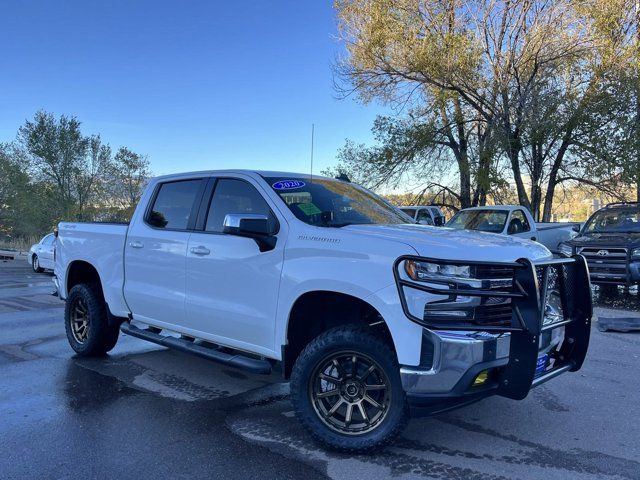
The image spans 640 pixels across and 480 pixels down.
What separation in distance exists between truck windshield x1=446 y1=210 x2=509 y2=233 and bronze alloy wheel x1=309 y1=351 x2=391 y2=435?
11705 mm

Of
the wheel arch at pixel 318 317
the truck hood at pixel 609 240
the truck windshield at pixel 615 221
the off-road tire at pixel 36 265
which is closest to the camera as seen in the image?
the wheel arch at pixel 318 317

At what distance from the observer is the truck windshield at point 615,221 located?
36.5ft

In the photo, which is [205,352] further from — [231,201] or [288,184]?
[288,184]

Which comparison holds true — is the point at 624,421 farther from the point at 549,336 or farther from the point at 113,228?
the point at 113,228

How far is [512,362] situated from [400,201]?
24.5 metres

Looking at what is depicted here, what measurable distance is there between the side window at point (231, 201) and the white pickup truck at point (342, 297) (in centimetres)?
1

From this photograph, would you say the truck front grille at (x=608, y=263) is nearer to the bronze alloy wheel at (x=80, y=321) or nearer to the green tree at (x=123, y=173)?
the bronze alloy wheel at (x=80, y=321)

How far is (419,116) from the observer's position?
2459 centimetres

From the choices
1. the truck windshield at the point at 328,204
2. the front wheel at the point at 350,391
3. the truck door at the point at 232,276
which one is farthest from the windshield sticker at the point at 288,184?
the front wheel at the point at 350,391

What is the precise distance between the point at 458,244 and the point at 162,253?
2756 millimetres

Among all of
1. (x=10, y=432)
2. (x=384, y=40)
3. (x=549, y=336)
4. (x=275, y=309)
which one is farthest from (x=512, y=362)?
(x=384, y=40)

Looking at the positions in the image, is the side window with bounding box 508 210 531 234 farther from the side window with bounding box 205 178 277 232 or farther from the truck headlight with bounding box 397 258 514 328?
the truck headlight with bounding box 397 258 514 328

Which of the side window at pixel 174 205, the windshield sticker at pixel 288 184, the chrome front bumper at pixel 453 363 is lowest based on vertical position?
the chrome front bumper at pixel 453 363

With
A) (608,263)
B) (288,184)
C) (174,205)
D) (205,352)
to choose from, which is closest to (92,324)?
(174,205)
